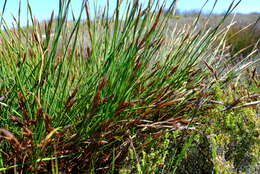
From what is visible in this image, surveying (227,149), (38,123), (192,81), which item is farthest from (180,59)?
(38,123)

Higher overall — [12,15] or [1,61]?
[12,15]

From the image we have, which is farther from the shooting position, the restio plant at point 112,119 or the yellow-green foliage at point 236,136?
the yellow-green foliage at point 236,136

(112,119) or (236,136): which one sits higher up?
(112,119)

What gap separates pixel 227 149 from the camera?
1.21 metres

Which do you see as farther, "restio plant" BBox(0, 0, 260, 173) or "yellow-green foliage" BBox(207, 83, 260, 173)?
"yellow-green foliage" BBox(207, 83, 260, 173)

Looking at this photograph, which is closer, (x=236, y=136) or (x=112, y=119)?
(x=112, y=119)

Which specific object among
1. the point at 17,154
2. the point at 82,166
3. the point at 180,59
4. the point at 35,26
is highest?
the point at 35,26

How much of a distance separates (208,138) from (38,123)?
0.59 m

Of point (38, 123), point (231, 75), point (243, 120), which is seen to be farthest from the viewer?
point (231, 75)

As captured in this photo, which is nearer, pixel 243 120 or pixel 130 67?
pixel 130 67

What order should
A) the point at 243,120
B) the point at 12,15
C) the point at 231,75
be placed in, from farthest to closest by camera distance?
1. the point at 231,75
2. the point at 12,15
3. the point at 243,120

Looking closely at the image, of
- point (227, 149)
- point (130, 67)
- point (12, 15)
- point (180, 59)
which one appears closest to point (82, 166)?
point (130, 67)

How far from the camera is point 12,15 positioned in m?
1.58

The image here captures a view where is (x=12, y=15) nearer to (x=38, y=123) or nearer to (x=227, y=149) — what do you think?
(x=38, y=123)
